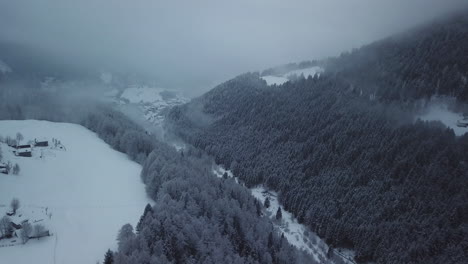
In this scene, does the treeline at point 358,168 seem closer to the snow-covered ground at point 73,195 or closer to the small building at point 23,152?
the snow-covered ground at point 73,195

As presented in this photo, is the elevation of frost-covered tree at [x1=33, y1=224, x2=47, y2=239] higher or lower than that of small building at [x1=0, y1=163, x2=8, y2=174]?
lower

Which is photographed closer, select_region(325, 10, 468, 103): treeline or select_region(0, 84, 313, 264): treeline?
select_region(0, 84, 313, 264): treeline

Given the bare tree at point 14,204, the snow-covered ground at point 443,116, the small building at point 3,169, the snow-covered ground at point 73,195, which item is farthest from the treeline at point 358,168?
the small building at point 3,169

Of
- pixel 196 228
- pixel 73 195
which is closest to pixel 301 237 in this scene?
pixel 196 228

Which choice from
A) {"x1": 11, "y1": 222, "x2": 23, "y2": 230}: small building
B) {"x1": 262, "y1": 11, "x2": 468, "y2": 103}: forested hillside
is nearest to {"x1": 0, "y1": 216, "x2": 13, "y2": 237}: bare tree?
{"x1": 11, "y1": 222, "x2": 23, "y2": 230}: small building

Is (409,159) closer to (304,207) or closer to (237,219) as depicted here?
(304,207)

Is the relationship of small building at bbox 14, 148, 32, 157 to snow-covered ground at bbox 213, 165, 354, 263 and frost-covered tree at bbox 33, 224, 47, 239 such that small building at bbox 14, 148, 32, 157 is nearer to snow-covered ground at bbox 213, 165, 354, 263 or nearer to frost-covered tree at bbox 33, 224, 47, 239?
frost-covered tree at bbox 33, 224, 47, 239
